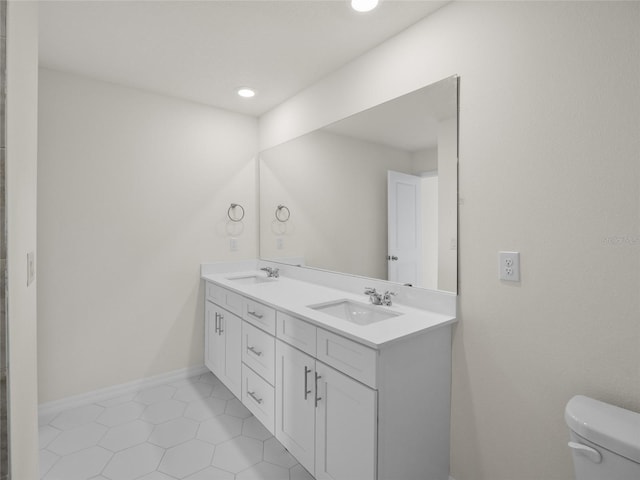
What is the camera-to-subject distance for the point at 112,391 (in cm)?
249

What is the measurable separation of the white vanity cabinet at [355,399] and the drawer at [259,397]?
1cm

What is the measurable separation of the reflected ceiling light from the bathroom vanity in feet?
4.78

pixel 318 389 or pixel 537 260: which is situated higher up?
pixel 537 260

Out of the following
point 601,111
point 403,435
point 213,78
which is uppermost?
point 213,78

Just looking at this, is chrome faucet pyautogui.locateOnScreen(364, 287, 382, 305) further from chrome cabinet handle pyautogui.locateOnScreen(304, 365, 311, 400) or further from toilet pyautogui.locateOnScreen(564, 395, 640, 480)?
toilet pyautogui.locateOnScreen(564, 395, 640, 480)

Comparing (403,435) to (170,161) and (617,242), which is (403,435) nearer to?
(617,242)

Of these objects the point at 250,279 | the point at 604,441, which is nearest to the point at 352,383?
the point at 604,441

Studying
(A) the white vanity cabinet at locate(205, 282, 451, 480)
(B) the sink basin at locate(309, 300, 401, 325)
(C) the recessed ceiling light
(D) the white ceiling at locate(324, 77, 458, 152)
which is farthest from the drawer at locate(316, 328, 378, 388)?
(C) the recessed ceiling light

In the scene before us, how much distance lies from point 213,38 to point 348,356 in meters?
1.86

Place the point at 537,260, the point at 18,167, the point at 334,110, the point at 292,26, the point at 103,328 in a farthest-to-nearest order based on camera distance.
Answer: the point at 103,328 < the point at 334,110 < the point at 292,26 < the point at 537,260 < the point at 18,167

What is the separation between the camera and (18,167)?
0.85 metres

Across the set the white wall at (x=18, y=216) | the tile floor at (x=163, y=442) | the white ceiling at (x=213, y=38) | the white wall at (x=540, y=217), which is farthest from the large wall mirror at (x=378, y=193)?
the white wall at (x=18, y=216)

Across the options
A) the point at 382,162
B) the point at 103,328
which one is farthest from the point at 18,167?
the point at 103,328

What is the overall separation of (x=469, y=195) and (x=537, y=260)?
0.39 metres
